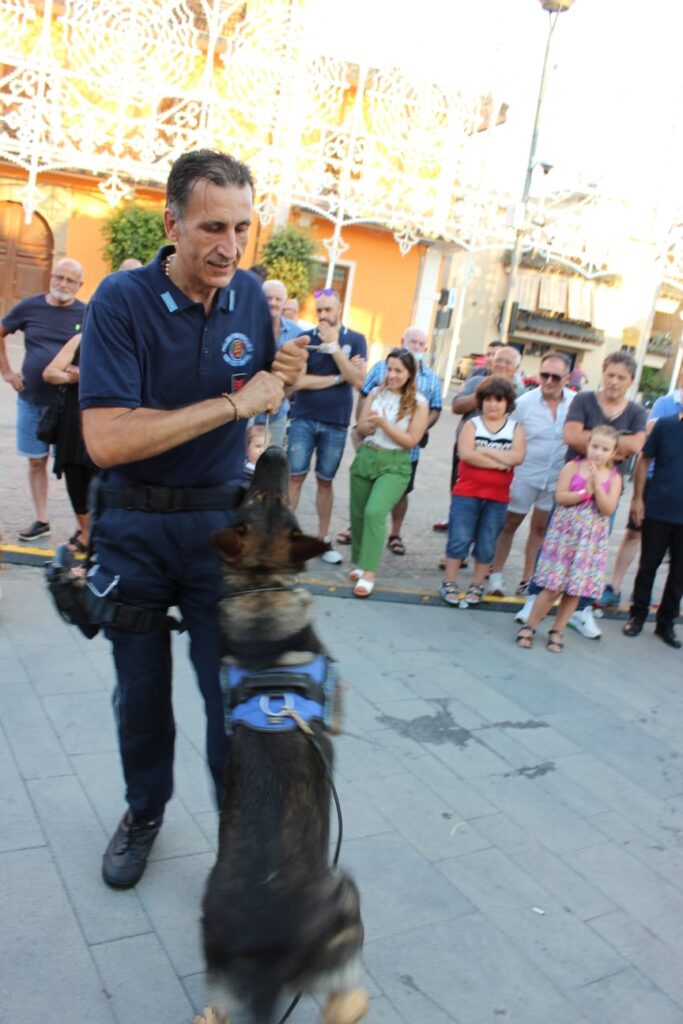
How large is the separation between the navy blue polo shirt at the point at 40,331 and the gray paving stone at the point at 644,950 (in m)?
4.93

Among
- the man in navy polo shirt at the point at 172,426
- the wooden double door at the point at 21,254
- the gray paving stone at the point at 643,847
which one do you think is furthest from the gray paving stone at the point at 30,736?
the wooden double door at the point at 21,254

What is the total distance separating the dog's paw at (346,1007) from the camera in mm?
1965

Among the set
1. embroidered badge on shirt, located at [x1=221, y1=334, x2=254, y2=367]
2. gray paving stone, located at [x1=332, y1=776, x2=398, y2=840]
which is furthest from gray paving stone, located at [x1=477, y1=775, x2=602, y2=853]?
embroidered badge on shirt, located at [x1=221, y1=334, x2=254, y2=367]

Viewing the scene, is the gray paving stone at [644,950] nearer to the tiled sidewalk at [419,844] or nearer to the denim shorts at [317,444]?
the tiled sidewalk at [419,844]

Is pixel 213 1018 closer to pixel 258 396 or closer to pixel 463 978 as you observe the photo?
pixel 463 978

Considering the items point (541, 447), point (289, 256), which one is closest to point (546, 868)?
point (541, 447)

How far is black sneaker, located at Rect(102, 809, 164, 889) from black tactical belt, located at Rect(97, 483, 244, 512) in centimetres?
111

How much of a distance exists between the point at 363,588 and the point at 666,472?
2.46 meters

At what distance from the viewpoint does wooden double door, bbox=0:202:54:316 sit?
20141 millimetres

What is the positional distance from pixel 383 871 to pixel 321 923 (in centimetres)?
110

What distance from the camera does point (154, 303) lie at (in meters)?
2.31

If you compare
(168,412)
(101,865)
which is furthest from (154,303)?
(101,865)

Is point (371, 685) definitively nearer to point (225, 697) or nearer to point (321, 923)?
point (225, 697)

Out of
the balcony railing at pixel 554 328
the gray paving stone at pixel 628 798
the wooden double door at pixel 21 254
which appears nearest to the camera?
the gray paving stone at pixel 628 798
